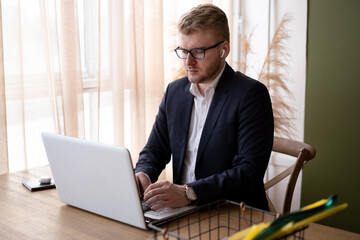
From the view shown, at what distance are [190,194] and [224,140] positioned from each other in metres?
0.37

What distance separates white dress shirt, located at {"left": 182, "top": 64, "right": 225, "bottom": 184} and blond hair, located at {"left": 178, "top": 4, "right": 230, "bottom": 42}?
195 mm

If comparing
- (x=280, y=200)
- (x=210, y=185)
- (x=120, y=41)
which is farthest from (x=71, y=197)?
(x=280, y=200)

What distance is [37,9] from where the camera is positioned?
245cm

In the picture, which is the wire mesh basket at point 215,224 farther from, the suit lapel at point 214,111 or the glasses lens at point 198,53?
the glasses lens at point 198,53

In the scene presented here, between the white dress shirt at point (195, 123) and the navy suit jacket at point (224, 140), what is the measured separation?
0.03 metres

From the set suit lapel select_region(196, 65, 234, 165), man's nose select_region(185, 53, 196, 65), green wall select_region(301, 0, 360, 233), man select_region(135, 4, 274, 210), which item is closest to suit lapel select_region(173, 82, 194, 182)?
man select_region(135, 4, 274, 210)

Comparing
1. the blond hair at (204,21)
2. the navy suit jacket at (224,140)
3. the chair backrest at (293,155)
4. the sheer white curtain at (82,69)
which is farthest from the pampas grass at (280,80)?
the blond hair at (204,21)

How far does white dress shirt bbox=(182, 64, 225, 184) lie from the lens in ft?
6.37

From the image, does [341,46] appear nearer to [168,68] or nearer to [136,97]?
[168,68]

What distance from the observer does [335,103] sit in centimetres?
310

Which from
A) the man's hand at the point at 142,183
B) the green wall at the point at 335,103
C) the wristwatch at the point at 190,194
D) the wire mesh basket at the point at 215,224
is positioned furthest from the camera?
the green wall at the point at 335,103

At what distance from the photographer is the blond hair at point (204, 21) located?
5.95 ft

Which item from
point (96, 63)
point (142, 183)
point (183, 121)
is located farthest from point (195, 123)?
point (96, 63)

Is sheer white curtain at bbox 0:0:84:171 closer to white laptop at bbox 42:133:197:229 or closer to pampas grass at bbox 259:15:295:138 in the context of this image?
white laptop at bbox 42:133:197:229
